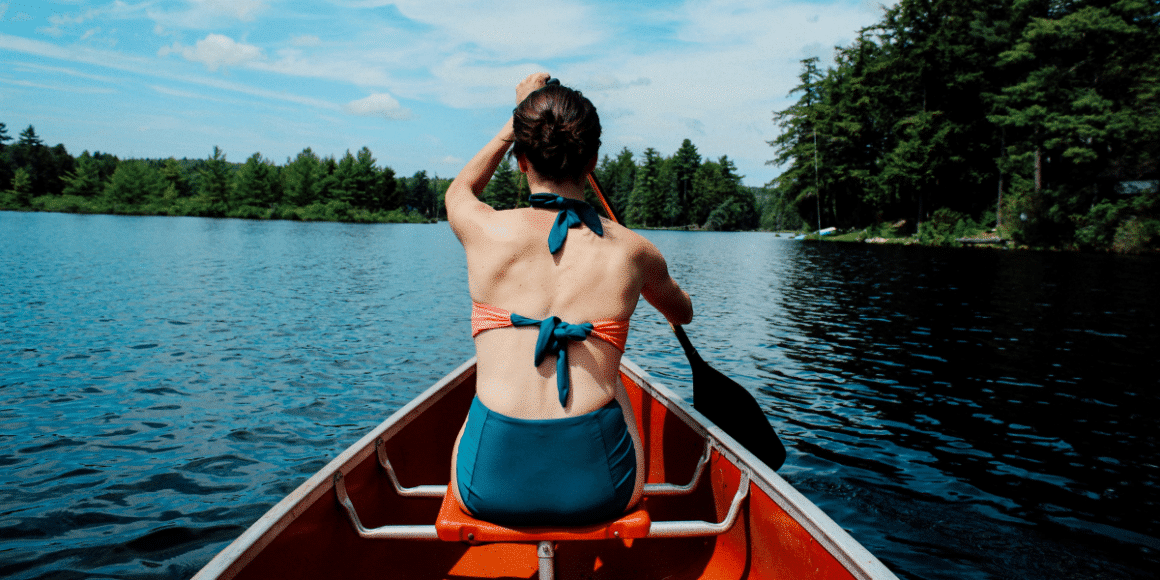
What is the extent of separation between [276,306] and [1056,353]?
14.8 metres

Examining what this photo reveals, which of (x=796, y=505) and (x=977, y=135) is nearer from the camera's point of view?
(x=796, y=505)

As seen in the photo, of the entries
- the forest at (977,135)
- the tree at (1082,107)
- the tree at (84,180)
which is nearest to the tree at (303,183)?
the forest at (977,135)

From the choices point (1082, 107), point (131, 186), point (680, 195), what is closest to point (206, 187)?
point (131, 186)

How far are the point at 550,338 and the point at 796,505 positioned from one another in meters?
1.07

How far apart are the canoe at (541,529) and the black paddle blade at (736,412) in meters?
0.29

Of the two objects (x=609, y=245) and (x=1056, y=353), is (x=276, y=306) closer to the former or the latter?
(x=609, y=245)

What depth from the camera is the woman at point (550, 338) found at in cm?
180

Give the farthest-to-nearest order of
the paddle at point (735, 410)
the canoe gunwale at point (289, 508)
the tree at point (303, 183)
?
the tree at point (303, 183) < the paddle at point (735, 410) < the canoe gunwale at point (289, 508)

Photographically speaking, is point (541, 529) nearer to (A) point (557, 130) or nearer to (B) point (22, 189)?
(A) point (557, 130)

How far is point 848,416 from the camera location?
7133 mm

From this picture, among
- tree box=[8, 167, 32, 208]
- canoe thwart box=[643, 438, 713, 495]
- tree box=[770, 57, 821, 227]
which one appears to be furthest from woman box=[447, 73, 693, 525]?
tree box=[8, 167, 32, 208]

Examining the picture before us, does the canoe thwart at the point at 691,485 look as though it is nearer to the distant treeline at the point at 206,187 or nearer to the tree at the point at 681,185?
the distant treeline at the point at 206,187

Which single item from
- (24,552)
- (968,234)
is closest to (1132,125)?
(968,234)

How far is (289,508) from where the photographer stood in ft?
6.76
